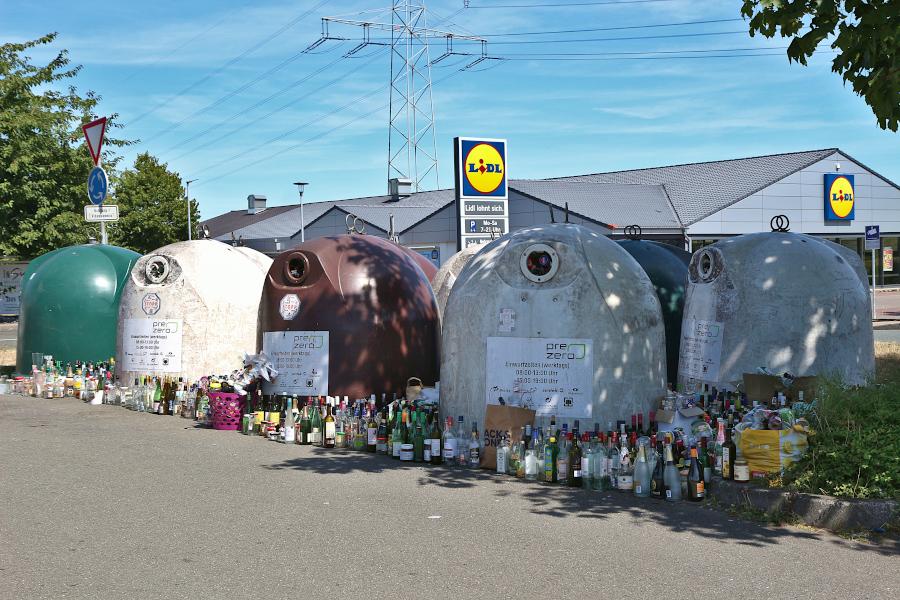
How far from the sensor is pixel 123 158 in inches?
1173

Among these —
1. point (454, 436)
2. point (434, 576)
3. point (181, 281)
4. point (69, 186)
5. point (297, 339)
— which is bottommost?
point (434, 576)

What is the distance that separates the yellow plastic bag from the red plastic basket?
20.0ft

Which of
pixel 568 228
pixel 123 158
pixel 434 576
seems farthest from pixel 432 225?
pixel 434 576

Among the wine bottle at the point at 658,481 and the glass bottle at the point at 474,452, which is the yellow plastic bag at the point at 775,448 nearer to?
the wine bottle at the point at 658,481

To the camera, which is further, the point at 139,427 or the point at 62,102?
the point at 62,102

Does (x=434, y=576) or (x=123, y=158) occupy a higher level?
(x=123, y=158)

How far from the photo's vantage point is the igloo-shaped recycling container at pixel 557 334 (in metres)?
8.26

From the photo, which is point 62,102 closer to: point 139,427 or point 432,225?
point 432,225

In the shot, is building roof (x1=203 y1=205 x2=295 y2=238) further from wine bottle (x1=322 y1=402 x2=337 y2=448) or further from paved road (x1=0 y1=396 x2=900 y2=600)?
paved road (x1=0 y1=396 x2=900 y2=600)

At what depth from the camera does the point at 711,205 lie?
3931 centimetres

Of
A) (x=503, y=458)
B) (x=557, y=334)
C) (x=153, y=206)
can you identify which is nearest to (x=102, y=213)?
(x=557, y=334)

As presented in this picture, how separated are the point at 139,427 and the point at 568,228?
5807mm

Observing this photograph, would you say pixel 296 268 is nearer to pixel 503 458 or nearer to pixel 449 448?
pixel 449 448

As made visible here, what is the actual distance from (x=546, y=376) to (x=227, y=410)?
425 centimetres
